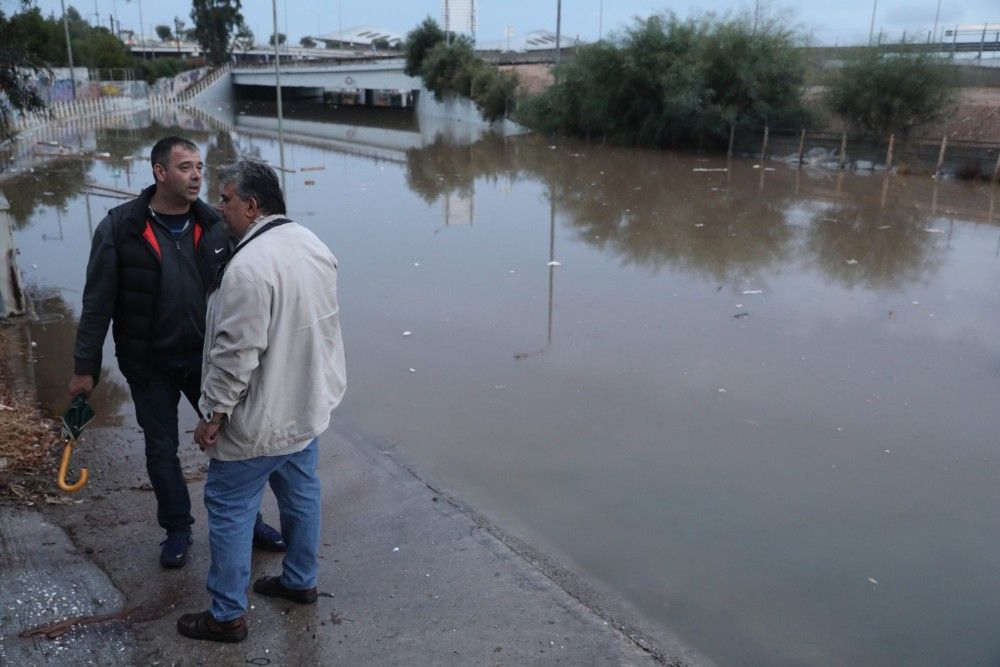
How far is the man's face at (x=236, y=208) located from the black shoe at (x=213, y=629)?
4.68 ft

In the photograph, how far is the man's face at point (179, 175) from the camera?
324 centimetres

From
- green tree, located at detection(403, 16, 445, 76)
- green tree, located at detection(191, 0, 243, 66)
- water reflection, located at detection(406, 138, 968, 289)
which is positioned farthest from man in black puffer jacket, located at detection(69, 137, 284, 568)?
green tree, located at detection(191, 0, 243, 66)

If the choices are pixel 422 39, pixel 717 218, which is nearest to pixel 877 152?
pixel 717 218

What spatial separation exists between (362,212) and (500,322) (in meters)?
7.34

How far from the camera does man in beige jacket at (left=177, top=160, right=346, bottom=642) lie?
270cm

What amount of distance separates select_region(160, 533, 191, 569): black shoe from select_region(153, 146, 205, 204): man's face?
1.46m

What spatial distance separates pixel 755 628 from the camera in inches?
144

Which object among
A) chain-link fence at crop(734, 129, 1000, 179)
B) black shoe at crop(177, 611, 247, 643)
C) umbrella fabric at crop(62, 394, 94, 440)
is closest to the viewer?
black shoe at crop(177, 611, 247, 643)

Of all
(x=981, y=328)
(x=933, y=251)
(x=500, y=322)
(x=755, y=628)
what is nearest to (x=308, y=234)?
(x=755, y=628)

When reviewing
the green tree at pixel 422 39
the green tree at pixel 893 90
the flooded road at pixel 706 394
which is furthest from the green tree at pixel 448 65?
the flooded road at pixel 706 394

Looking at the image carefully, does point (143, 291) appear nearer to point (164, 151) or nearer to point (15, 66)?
point (164, 151)

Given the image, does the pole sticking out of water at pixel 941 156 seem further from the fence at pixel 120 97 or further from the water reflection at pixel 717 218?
the fence at pixel 120 97

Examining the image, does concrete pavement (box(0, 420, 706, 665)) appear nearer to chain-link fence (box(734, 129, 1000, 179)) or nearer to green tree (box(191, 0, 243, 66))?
chain-link fence (box(734, 129, 1000, 179))

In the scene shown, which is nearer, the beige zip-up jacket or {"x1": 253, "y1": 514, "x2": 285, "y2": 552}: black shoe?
the beige zip-up jacket
